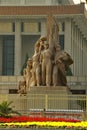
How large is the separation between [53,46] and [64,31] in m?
53.4

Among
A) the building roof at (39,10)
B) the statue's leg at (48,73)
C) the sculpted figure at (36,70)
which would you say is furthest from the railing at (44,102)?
the building roof at (39,10)

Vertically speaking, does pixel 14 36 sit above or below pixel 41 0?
below

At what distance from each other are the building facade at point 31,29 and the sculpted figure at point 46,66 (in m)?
48.2

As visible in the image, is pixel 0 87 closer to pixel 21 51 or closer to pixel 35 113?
pixel 21 51

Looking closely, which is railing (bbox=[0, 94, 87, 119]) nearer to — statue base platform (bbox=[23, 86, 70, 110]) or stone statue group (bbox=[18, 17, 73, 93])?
statue base platform (bbox=[23, 86, 70, 110])

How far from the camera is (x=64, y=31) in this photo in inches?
3255

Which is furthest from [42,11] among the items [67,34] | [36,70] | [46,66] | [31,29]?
[46,66]

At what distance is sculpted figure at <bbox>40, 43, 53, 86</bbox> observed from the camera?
2861 centimetres

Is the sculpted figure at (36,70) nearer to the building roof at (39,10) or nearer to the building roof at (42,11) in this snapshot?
the building roof at (42,11)

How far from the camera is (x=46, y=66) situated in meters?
28.8

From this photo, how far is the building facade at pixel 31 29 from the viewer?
78.5 m

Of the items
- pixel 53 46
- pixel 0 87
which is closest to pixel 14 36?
pixel 0 87

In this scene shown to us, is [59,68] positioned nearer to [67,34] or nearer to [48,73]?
[48,73]

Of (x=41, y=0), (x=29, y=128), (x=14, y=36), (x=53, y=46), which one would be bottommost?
(x=29, y=128)
